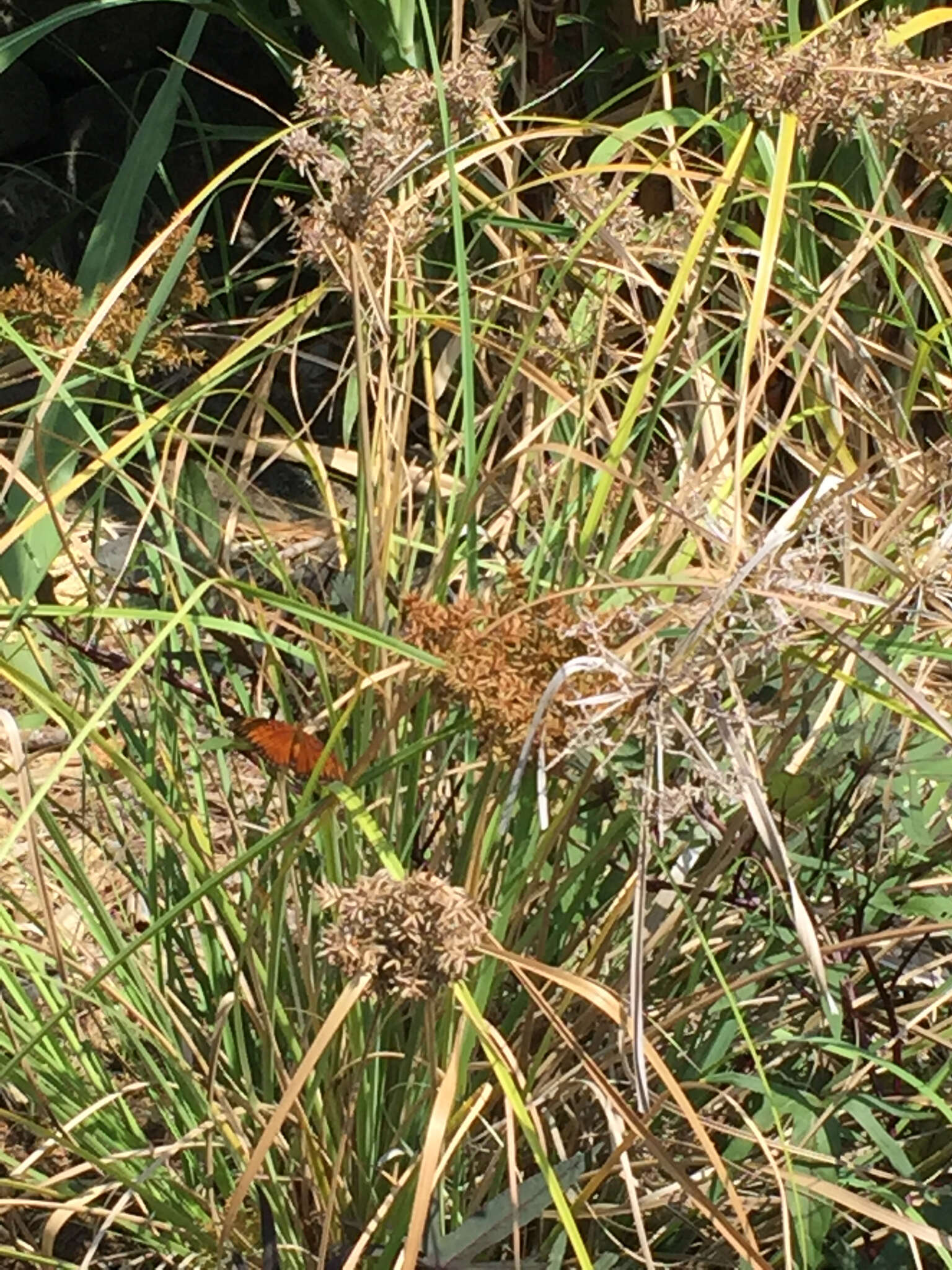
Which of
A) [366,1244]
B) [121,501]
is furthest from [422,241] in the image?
[121,501]

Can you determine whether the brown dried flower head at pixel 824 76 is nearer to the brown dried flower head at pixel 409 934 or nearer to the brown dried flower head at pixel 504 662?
the brown dried flower head at pixel 504 662

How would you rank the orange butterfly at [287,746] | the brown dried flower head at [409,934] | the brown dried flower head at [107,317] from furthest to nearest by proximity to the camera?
the brown dried flower head at [107,317] < the orange butterfly at [287,746] < the brown dried flower head at [409,934]

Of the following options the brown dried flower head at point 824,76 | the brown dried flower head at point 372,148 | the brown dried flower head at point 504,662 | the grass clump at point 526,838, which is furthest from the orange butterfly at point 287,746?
the brown dried flower head at point 824,76

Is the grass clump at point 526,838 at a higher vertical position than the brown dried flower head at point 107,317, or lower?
lower

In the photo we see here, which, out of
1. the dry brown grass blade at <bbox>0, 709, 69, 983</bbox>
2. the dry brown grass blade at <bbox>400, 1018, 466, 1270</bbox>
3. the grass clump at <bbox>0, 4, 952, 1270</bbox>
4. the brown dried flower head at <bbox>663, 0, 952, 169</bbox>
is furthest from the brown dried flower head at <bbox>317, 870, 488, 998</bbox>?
the brown dried flower head at <bbox>663, 0, 952, 169</bbox>

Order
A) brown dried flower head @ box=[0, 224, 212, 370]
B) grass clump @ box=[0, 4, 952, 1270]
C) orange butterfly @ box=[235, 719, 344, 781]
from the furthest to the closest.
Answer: brown dried flower head @ box=[0, 224, 212, 370] < orange butterfly @ box=[235, 719, 344, 781] < grass clump @ box=[0, 4, 952, 1270]

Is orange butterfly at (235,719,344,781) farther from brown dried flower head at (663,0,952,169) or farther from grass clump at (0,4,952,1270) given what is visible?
brown dried flower head at (663,0,952,169)

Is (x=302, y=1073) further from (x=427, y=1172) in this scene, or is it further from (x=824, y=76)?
(x=824, y=76)
